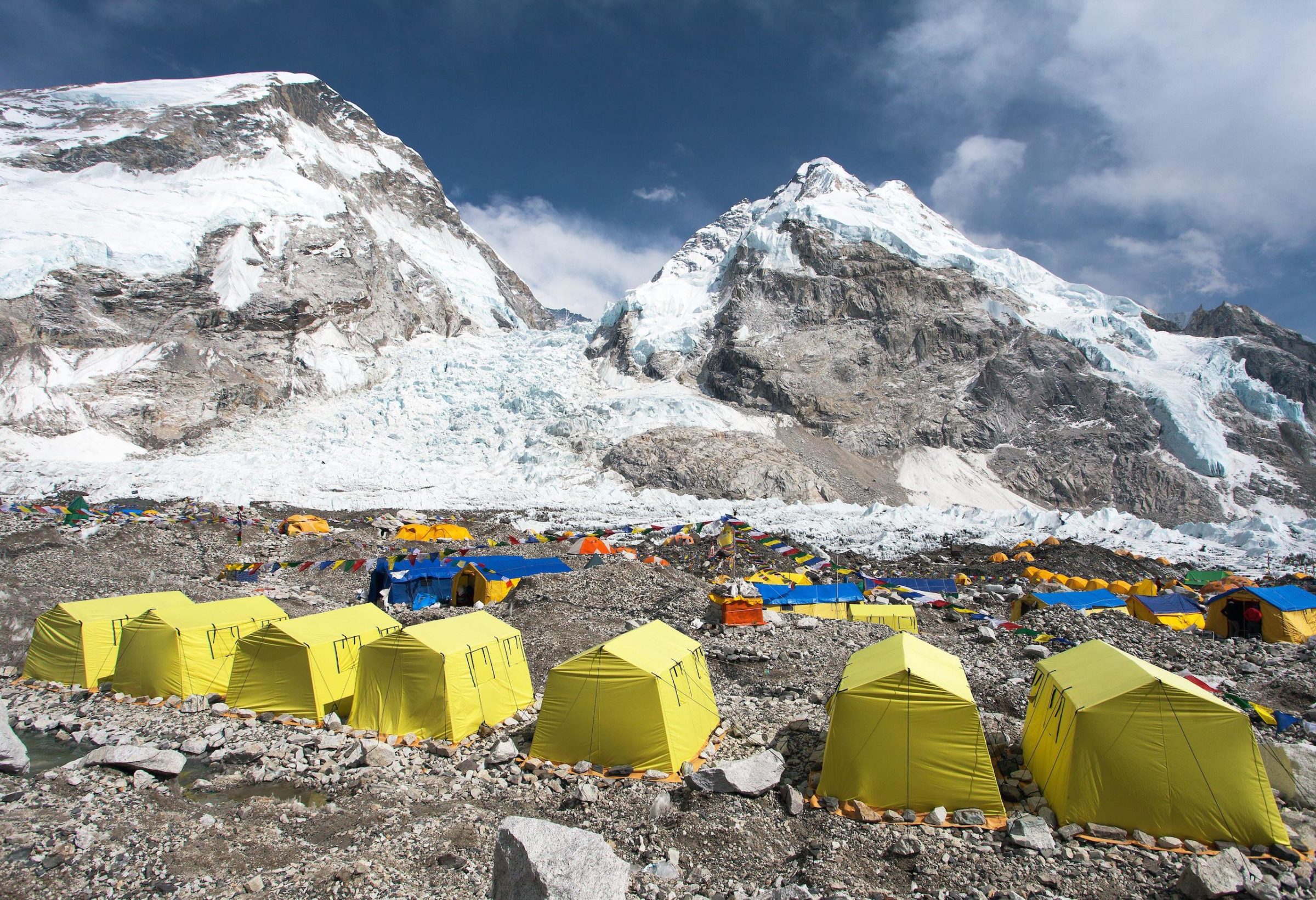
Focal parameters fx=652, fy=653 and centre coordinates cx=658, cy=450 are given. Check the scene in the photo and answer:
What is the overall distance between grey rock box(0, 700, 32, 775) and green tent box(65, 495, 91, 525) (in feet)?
62.0

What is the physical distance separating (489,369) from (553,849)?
62.5 meters

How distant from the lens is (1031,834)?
6379 millimetres

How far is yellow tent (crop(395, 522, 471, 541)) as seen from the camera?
29.2m

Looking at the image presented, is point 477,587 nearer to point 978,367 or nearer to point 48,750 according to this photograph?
point 48,750

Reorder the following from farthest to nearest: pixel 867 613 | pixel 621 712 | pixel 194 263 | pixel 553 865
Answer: pixel 194 263
pixel 867 613
pixel 621 712
pixel 553 865

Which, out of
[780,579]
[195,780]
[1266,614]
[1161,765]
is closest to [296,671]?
[195,780]

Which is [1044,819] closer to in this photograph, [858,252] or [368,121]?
[858,252]

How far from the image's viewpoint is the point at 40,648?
11.9 metres

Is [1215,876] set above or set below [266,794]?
above

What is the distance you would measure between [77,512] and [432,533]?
13250mm

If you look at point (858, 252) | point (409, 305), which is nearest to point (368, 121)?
point (409, 305)

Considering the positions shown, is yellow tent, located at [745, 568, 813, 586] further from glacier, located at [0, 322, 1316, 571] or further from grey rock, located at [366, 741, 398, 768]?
grey rock, located at [366, 741, 398, 768]

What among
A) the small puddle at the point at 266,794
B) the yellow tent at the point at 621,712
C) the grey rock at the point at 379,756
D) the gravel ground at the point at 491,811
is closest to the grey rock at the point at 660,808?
the gravel ground at the point at 491,811

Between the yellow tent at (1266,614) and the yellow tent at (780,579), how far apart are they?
10433 millimetres
